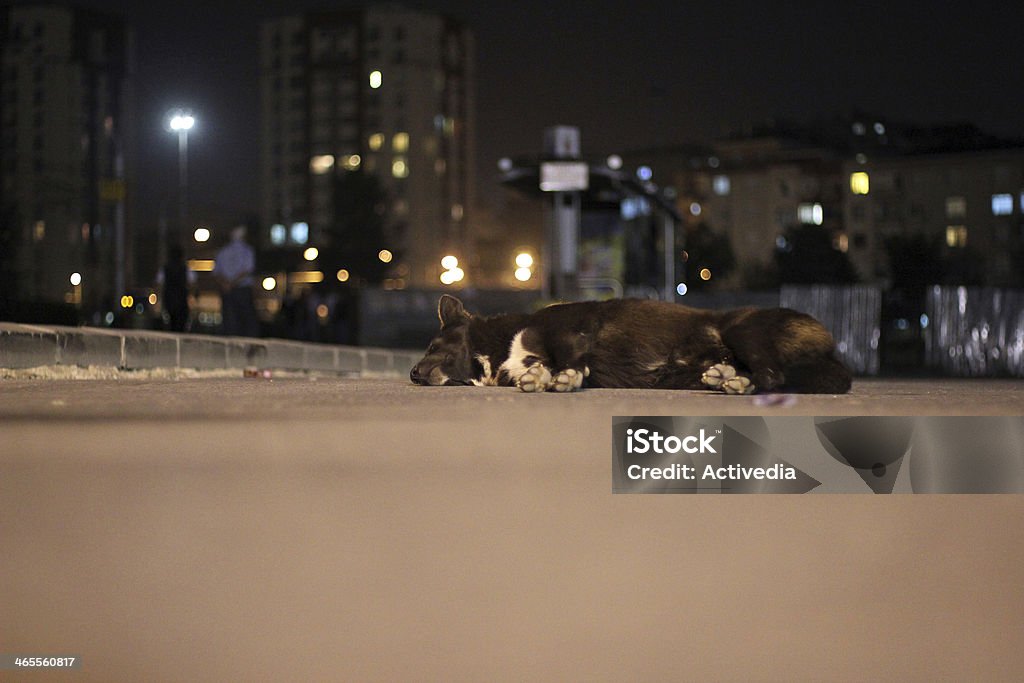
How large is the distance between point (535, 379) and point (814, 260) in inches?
4085

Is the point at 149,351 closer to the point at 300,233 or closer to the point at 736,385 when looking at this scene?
the point at 736,385

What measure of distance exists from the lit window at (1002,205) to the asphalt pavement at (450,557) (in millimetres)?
113302

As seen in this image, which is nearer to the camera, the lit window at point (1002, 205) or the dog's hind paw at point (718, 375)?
the dog's hind paw at point (718, 375)

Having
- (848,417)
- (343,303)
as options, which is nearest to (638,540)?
(848,417)

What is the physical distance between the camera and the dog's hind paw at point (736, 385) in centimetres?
436

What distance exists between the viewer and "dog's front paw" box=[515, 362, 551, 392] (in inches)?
159

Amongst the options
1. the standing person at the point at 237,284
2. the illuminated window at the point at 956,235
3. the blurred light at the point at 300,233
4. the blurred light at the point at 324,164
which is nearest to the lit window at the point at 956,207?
the illuminated window at the point at 956,235

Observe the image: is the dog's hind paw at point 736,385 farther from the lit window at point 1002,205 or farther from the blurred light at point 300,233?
the blurred light at point 300,233

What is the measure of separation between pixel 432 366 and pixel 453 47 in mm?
153297

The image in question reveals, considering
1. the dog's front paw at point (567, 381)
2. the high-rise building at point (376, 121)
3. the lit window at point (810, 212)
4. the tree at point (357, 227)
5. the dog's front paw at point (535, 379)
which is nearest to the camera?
the dog's front paw at point (535, 379)

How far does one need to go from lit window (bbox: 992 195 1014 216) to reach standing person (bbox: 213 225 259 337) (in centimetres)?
10255

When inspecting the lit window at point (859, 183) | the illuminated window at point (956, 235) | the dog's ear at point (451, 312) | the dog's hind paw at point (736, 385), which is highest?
the lit window at point (859, 183)

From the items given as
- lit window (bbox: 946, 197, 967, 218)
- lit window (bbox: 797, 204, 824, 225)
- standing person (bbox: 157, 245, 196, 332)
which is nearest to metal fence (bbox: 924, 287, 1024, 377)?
standing person (bbox: 157, 245, 196, 332)

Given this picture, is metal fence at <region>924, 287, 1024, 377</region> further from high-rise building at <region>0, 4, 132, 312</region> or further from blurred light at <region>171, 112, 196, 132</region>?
high-rise building at <region>0, 4, 132, 312</region>
